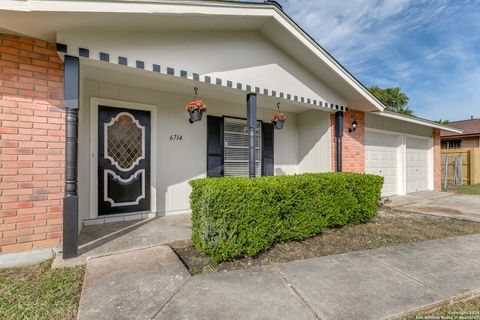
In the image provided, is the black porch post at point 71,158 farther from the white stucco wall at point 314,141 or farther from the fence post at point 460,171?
the fence post at point 460,171

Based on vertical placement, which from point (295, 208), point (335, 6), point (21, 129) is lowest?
point (295, 208)

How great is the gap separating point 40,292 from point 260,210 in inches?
99.5

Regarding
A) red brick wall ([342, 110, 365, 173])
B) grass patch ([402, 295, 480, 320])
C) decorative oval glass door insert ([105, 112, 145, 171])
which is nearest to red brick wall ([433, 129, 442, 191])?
red brick wall ([342, 110, 365, 173])

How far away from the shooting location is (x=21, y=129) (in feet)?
10.0

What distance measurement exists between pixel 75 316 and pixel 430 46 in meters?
13.9

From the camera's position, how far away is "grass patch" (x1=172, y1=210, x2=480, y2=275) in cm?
311

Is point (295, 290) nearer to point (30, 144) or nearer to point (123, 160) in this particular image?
point (30, 144)

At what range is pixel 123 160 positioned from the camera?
16.0 feet

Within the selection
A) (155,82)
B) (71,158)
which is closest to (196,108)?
(155,82)

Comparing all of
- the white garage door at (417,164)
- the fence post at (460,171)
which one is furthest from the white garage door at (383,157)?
the fence post at (460,171)

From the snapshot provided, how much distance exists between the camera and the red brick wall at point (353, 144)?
6832 mm

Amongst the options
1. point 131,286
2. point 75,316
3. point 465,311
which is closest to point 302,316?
point 465,311

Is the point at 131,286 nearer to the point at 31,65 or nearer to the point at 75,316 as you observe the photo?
the point at 75,316

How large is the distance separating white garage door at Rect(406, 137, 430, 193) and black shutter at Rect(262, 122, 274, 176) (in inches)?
238
